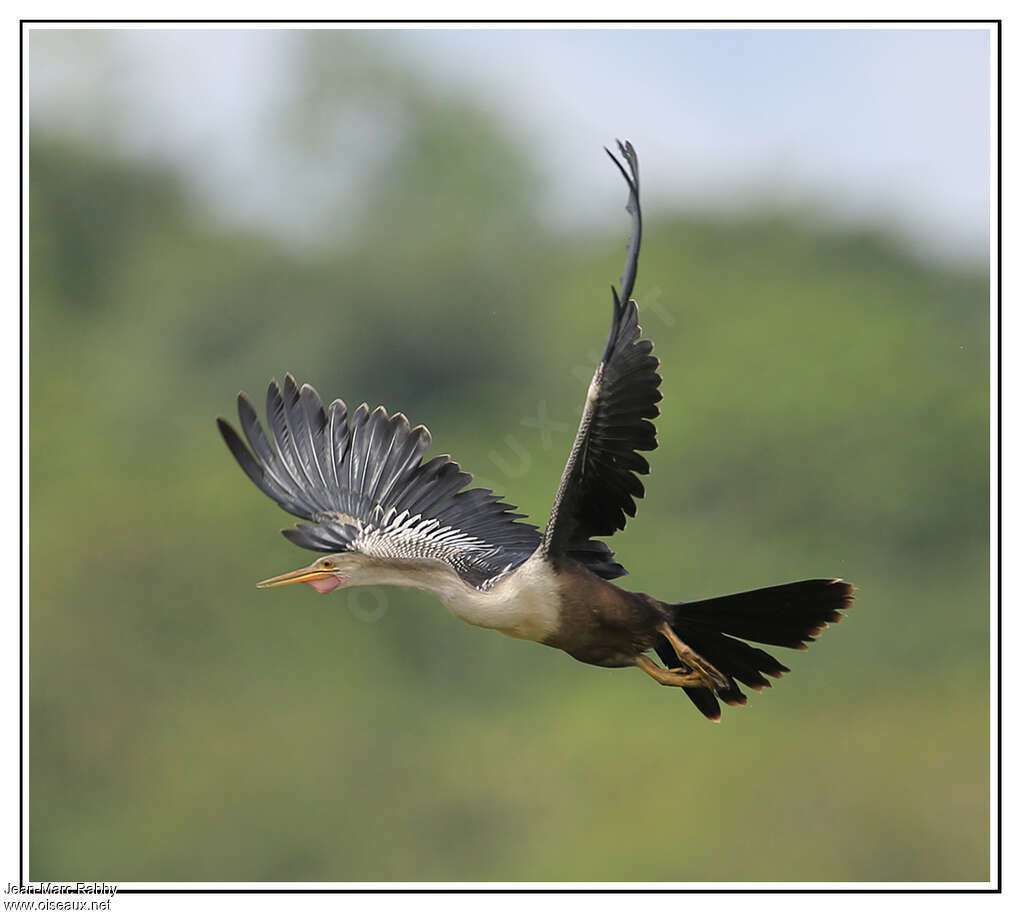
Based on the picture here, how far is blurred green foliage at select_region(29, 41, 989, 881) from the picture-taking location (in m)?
25.8

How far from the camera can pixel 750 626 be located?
7.84 metres

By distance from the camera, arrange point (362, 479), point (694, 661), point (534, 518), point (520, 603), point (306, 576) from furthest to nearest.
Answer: point (534, 518) → point (362, 479) → point (306, 576) → point (694, 661) → point (520, 603)

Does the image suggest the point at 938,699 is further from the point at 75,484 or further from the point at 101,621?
the point at 75,484

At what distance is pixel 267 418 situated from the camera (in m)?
8.89

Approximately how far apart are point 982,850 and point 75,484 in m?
16.7

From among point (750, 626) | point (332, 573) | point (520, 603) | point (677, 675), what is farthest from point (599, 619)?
point (332, 573)

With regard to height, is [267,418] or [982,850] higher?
[267,418]

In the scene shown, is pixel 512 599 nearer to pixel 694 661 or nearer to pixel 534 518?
pixel 694 661

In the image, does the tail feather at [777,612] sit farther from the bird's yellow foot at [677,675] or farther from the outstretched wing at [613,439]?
the outstretched wing at [613,439]

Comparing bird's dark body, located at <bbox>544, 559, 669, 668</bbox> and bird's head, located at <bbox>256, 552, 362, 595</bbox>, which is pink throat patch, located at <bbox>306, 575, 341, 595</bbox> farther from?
bird's dark body, located at <bbox>544, 559, 669, 668</bbox>

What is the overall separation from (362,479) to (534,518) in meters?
17.5

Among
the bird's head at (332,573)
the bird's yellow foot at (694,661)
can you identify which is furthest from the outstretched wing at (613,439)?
the bird's head at (332,573)
